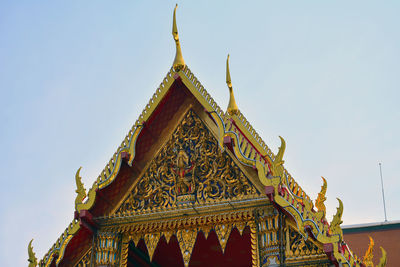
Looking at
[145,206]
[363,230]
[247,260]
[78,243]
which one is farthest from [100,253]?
[363,230]

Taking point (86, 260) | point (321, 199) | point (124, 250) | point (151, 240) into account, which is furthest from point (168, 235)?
point (321, 199)

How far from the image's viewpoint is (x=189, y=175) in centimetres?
1186

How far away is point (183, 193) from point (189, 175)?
0.36 m

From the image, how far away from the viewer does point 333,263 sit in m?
10.1

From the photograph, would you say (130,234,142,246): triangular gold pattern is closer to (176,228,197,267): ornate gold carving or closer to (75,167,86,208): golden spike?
(176,228,197,267): ornate gold carving

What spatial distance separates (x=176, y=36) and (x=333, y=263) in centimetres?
519

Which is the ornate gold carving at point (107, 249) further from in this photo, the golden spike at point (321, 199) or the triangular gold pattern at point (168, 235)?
the golden spike at point (321, 199)

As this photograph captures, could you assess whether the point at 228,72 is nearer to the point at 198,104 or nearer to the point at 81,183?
the point at 198,104

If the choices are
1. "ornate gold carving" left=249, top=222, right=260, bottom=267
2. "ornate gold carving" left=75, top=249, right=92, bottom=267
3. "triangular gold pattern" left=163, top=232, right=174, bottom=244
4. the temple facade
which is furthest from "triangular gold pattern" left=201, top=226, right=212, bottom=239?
"ornate gold carving" left=75, top=249, right=92, bottom=267

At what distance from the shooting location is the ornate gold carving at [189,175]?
37.8 ft

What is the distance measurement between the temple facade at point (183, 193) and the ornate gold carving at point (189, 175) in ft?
0.06

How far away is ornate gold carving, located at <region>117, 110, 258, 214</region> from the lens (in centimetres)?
1151

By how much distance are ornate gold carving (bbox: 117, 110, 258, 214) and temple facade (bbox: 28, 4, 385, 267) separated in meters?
0.02

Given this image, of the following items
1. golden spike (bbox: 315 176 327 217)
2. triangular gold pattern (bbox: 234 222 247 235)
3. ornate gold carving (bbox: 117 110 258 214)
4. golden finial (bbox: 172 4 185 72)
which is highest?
golden finial (bbox: 172 4 185 72)
